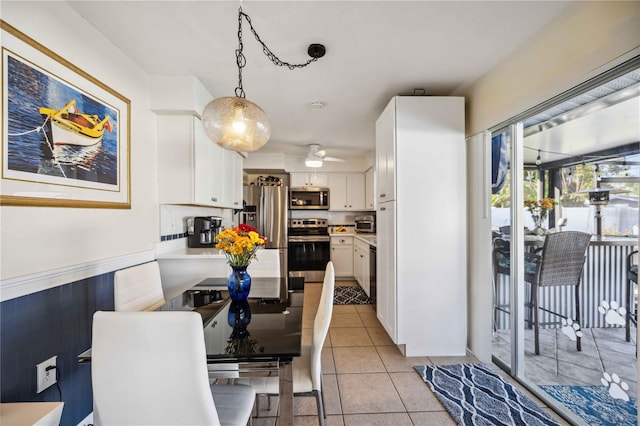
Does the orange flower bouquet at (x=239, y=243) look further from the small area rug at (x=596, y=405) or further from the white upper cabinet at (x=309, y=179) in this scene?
the white upper cabinet at (x=309, y=179)

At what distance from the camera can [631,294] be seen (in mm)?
1440

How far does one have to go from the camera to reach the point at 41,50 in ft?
4.62

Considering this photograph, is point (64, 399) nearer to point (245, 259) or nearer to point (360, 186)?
point (245, 259)

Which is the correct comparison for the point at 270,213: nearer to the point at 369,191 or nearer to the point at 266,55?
the point at 369,191

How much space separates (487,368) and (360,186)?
373cm

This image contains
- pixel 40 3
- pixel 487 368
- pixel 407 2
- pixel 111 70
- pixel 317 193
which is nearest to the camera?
pixel 40 3

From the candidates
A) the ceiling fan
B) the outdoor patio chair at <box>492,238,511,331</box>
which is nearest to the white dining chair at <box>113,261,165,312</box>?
the outdoor patio chair at <box>492,238,511,331</box>

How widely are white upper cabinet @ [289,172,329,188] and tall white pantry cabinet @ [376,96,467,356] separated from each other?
3.04m

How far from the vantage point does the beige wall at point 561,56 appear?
1326 millimetres

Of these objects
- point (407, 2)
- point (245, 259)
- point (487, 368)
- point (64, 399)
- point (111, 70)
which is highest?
point (407, 2)

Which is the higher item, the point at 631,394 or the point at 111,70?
the point at 111,70

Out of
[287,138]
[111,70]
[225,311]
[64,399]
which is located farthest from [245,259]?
[287,138]

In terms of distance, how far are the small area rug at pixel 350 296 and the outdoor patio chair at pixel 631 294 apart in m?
2.74

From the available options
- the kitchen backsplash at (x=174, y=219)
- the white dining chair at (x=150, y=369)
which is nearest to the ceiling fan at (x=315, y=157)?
the kitchen backsplash at (x=174, y=219)
